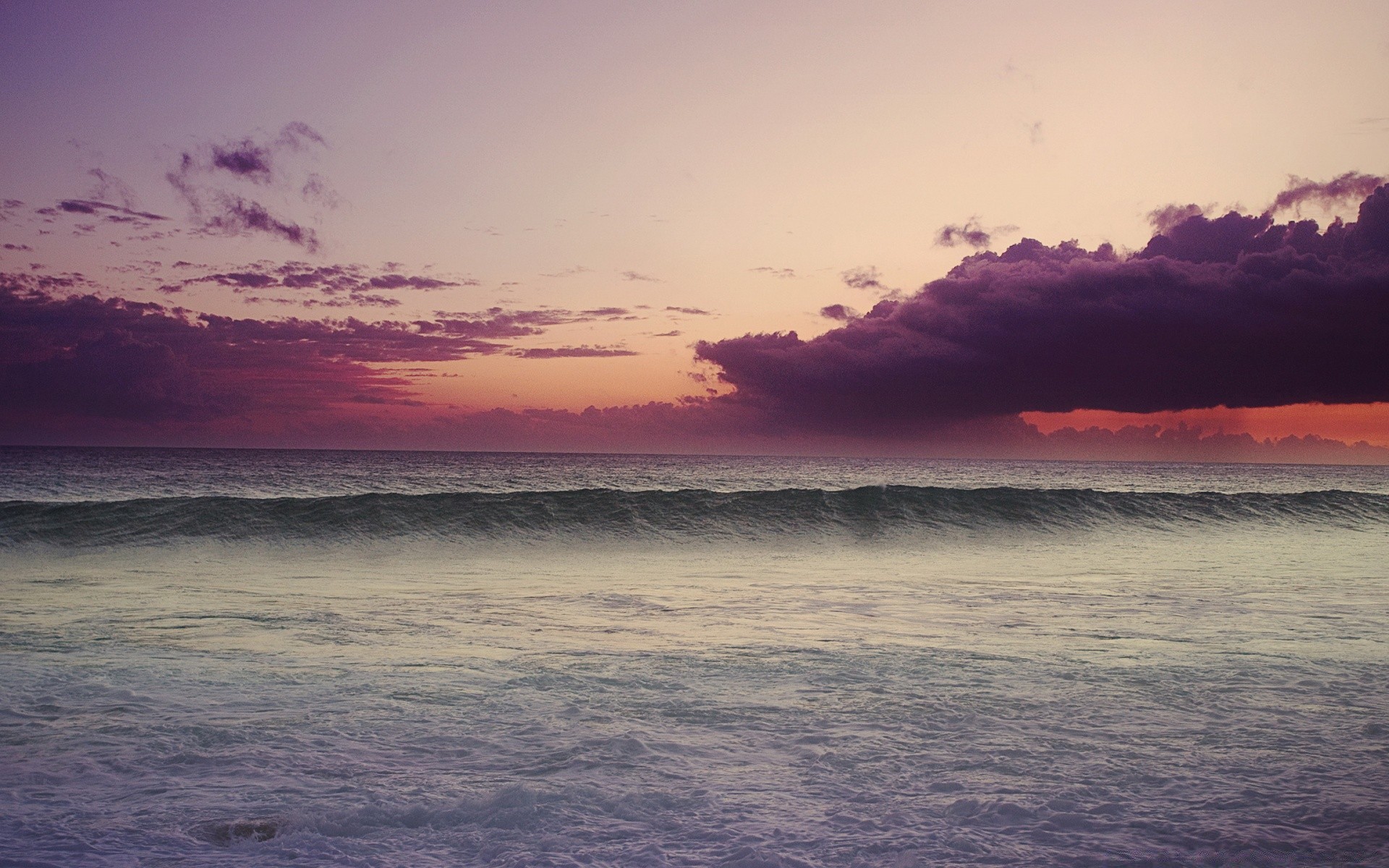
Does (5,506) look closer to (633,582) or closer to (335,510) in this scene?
(335,510)

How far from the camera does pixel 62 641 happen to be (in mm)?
7770

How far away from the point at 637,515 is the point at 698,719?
18352mm

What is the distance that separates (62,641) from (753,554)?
12.8 metres

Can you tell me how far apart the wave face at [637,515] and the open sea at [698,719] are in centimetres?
700

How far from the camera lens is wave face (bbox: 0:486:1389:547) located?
20.7 metres

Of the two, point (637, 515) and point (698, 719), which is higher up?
point (637, 515)

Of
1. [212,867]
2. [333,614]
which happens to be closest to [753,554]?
[333,614]

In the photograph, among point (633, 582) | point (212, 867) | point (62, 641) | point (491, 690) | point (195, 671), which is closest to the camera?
point (212, 867)

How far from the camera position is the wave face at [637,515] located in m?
20.7

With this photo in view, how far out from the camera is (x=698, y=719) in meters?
5.33

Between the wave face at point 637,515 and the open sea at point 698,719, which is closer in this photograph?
the open sea at point 698,719

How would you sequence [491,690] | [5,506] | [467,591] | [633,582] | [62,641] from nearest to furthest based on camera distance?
[491,690] → [62,641] → [467,591] → [633,582] → [5,506]

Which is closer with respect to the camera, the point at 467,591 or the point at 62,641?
the point at 62,641

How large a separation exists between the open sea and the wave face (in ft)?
23.0
